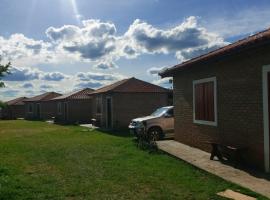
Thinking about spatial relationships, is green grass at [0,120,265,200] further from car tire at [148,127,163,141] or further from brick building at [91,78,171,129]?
brick building at [91,78,171,129]

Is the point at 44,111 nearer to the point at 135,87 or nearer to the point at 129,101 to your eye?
the point at 135,87

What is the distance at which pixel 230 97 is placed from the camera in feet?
38.3

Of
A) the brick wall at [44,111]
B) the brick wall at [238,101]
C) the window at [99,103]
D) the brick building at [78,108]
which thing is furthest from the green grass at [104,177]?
the brick wall at [44,111]

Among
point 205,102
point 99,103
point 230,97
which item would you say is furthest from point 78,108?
point 230,97

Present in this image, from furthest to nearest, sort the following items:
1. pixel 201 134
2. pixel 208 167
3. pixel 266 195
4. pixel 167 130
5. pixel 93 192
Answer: pixel 167 130
pixel 201 134
pixel 208 167
pixel 93 192
pixel 266 195

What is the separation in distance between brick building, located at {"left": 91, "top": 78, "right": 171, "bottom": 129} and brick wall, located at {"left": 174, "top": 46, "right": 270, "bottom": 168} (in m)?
14.6

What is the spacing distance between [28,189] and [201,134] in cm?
726

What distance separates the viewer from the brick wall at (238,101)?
10078mm

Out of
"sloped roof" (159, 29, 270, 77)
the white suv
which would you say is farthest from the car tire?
"sloped roof" (159, 29, 270, 77)

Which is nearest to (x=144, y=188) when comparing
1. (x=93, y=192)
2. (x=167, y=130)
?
(x=93, y=192)

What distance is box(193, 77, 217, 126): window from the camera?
12906 mm

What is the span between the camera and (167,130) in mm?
19266

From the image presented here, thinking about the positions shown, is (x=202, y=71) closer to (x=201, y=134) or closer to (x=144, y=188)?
(x=201, y=134)

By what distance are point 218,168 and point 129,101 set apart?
1930 centimetres
